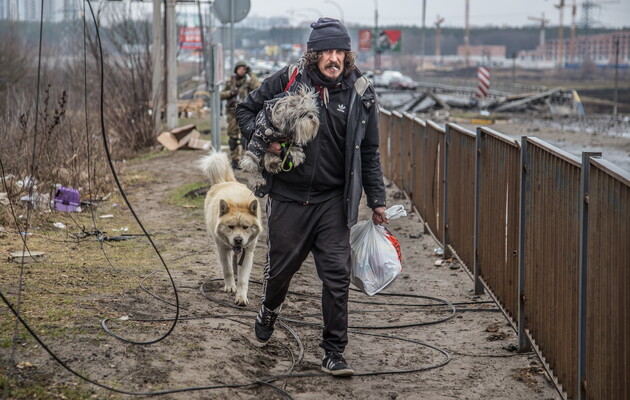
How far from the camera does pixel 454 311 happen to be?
7.30 m

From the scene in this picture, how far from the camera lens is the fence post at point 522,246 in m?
5.66

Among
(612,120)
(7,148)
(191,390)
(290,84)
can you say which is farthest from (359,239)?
(612,120)

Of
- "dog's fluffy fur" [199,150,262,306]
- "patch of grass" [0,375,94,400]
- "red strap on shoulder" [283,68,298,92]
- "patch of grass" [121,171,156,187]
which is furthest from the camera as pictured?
"patch of grass" [121,171,156,187]

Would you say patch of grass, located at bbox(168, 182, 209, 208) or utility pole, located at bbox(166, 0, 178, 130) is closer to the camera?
patch of grass, located at bbox(168, 182, 209, 208)

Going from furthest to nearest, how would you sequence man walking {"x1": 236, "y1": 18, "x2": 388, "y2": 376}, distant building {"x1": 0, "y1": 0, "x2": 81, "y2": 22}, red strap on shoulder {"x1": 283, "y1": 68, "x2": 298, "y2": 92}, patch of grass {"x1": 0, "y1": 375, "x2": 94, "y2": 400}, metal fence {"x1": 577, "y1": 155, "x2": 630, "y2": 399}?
distant building {"x1": 0, "y1": 0, "x2": 81, "y2": 22}
red strap on shoulder {"x1": 283, "y1": 68, "x2": 298, "y2": 92}
man walking {"x1": 236, "y1": 18, "x2": 388, "y2": 376}
patch of grass {"x1": 0, "y1": 375, "x2": 94, "y2": 400}
metal fence {"x1": 577, "y1": 155, "x2": 630, "y2": 399}

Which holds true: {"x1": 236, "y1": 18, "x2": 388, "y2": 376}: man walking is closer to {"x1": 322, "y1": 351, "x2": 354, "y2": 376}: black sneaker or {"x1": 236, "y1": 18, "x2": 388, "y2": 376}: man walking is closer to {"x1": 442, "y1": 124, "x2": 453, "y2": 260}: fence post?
{"x1": 322, "y1": 351, "x2": 354, "y2": 376}: black sneaker

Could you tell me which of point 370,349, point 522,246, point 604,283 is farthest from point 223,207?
point 604,283

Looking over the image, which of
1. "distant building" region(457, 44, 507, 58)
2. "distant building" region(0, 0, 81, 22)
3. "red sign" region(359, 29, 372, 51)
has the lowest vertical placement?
"distant building" region(0, 0, 81, 22)

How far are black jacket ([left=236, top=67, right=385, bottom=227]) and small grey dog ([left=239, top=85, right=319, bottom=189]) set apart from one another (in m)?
0.09

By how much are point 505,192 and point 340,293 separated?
1.59m

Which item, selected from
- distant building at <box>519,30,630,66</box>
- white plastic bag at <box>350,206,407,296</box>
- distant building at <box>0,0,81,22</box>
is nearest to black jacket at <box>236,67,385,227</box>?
white plastic bag at <box>350,206,407,296</box>

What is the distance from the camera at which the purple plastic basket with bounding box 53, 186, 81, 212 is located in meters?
11.0

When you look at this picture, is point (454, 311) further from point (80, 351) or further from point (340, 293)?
point (80, 351)

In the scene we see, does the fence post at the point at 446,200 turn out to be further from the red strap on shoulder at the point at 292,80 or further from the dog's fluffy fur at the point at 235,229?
the red strap on shoulder at the point at 292,80
